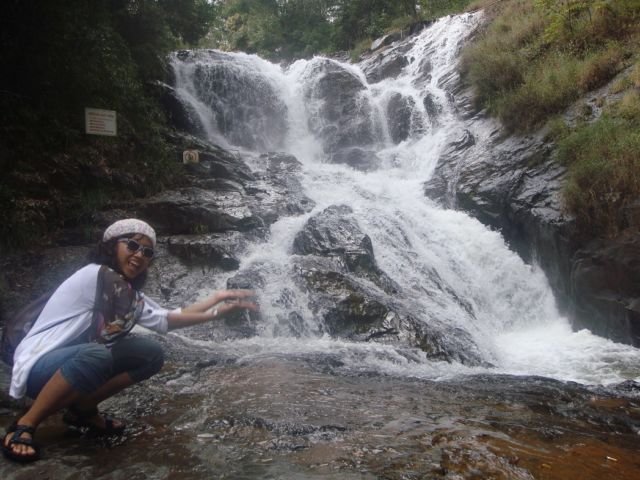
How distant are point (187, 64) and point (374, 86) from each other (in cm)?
598

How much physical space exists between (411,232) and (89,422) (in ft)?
23.6

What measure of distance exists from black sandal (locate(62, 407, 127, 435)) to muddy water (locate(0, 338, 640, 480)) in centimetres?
5

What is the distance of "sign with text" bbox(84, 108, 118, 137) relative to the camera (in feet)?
27.6

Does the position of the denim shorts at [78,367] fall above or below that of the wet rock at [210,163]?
below

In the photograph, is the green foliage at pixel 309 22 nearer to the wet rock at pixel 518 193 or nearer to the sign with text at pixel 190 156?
the wet rock at pixel 518 193

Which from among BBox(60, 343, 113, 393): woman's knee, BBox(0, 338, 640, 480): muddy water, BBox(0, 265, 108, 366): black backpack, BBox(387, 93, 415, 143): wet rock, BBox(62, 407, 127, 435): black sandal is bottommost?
BBox(0, 338, 640, 480): muddy water

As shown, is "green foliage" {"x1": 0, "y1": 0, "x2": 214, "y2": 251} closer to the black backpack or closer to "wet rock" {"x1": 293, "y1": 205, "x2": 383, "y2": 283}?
"wet rock" {"x1": 293, "y1": 205, "x2": 383, "y2": 283}

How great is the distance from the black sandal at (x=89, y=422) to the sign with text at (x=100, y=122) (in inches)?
275

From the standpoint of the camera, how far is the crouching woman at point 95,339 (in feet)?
7.36

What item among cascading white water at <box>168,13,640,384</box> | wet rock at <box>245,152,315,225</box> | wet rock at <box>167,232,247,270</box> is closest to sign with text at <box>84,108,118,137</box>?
wet rock at <box>167,232,247,270</box>

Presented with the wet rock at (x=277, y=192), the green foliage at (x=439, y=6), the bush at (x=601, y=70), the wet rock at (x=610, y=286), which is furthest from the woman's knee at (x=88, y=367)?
the green foliage at (x=439, y=6)

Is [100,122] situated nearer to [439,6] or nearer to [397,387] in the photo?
[397,387]

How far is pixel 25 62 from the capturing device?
754 cm

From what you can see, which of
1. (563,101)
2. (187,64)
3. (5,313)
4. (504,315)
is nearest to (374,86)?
(187,64)
